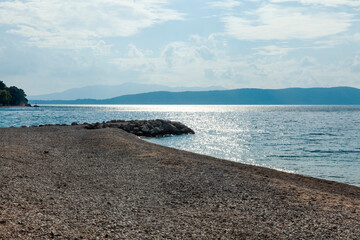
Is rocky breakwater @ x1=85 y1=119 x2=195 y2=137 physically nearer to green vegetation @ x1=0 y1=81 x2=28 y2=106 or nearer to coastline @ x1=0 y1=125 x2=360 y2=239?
coastline @ x1=0 y1=125 x2=360 y2=239

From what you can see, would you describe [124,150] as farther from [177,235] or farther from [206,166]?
[177,235]

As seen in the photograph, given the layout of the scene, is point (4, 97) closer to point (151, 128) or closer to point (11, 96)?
point (11, 96)

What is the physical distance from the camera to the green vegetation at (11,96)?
520 ft

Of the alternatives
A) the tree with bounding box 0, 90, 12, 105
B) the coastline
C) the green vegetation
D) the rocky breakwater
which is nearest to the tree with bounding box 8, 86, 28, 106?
the green vegetation

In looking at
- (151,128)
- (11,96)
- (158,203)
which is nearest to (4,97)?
(11,96)

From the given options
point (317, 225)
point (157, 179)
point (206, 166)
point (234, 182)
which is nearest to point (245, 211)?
point (317, 225)

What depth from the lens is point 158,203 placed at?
11.0 metres

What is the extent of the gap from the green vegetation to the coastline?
15980 centimetres

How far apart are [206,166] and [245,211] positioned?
309 inches

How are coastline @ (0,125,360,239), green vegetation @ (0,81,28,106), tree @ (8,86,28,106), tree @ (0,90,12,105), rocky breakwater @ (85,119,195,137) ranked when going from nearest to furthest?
coastline @ (0,125,360,239) < rocky breakwater @ (85,119,195,137) < tree @ (0,90,12,105) < green vegetation @ (0,81,28,106) < tree @ (8,86,28,106)

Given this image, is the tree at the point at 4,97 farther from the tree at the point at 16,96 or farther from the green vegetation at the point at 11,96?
the tree at the point at 16,96

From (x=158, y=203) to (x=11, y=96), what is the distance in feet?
586

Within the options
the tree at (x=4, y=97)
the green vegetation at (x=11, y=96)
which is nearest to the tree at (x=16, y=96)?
the green vegetation at (x=11, y=96)

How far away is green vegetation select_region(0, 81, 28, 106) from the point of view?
520ft
